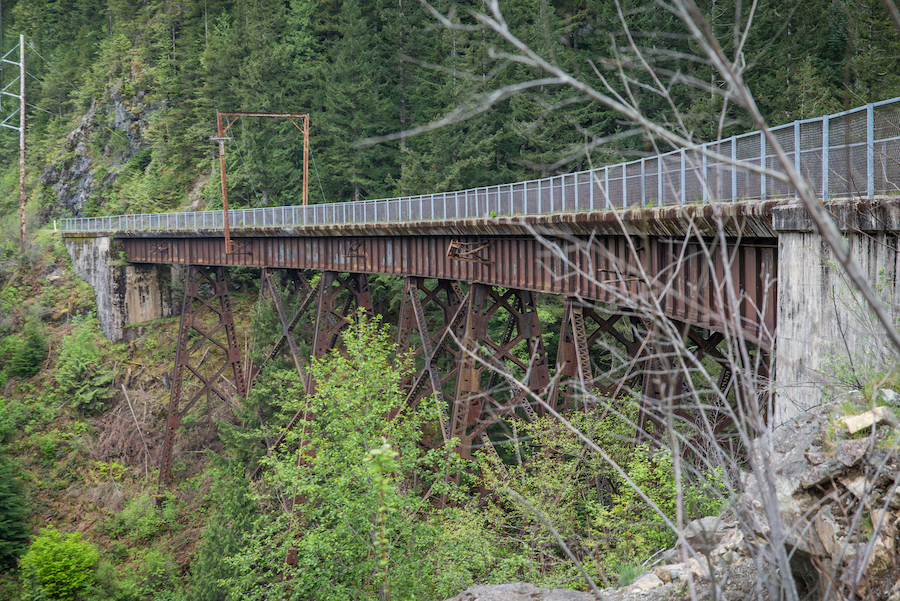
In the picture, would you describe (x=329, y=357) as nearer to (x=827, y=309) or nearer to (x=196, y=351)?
(x=196, y=351)

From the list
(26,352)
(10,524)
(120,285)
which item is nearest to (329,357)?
(10,524)

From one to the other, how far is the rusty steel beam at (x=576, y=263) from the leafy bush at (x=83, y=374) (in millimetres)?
3837

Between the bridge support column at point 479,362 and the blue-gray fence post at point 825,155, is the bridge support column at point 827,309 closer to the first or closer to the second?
the blue-gray fence post at point 825,155

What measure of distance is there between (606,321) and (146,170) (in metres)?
33.8

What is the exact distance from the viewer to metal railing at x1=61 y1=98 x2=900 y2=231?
16.8 feet

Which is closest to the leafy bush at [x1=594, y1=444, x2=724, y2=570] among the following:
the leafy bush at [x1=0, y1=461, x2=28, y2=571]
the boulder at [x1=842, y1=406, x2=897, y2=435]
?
the boulder at [x1=842, y1=406, x2=897, y2=435]

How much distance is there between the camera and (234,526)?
50.3 feet

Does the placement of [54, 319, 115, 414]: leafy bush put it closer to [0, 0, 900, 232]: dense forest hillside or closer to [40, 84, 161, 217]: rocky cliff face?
[0, 0, 900, 232]: dense forest hillside

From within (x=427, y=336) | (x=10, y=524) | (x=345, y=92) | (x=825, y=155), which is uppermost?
(x=345, y=92)

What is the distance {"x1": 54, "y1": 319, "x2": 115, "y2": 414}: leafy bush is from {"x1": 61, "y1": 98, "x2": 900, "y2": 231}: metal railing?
31.0ft

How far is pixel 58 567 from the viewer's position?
1705 cm

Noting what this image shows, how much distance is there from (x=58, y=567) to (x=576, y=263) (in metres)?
15.4

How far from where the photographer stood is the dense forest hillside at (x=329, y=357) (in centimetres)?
875

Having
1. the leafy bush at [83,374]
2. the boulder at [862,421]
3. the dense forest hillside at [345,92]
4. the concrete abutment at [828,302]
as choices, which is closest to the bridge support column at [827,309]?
the concrete abutment at [828,302]
